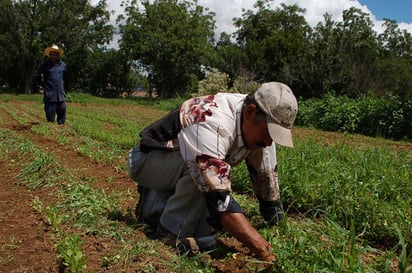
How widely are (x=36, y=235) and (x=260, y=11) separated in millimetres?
44231

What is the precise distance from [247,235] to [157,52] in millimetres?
30120

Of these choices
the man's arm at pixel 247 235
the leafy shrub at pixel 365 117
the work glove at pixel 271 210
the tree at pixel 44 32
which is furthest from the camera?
the tree at pixel 44 32

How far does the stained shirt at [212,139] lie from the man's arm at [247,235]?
0.07 meters

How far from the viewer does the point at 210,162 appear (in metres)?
2.14

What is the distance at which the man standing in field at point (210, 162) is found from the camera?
2.12m

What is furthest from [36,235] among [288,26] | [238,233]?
[288,26]

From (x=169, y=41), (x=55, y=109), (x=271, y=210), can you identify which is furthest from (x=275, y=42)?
(x=271, y=210)

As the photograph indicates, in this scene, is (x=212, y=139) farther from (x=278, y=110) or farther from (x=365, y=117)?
(x=365, y=117)

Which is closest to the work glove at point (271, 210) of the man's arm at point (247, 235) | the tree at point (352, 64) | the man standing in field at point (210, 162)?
the man standing in field at point (210, 162)

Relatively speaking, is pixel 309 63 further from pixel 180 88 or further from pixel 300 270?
pixel 300 270

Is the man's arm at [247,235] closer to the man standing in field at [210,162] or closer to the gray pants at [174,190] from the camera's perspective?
the man standing in field at [210,162]

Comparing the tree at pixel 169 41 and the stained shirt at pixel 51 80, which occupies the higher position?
the tree at pixel 169 41

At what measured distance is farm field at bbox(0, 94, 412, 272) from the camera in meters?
2.17

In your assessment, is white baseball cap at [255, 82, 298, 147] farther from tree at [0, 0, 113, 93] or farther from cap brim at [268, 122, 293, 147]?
tree at [0, 0, 113, 93]
